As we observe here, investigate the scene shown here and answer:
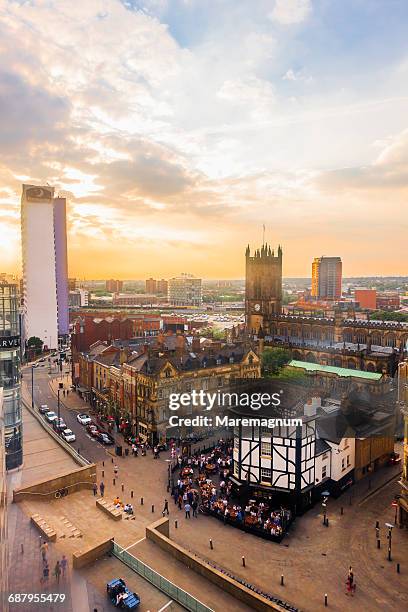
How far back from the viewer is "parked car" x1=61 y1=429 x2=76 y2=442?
44000mm

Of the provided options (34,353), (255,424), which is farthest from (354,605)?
(34,353)

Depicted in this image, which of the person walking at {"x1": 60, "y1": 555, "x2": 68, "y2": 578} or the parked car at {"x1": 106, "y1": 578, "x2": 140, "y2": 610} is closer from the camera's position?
the parked car at {"x1": 106, "y1": 578, "x2": 140, "y2": 610}

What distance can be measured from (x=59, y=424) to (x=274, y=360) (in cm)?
3542

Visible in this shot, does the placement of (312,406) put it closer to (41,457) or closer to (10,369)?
(41,457)

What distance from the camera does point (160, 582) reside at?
1948 cm

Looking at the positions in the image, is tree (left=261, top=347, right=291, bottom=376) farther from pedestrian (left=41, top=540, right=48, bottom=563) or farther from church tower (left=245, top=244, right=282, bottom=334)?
pedestrian (left=41, top=540, right=48, bottom=563)

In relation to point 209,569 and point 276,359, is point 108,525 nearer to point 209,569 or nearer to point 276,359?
point 209,569

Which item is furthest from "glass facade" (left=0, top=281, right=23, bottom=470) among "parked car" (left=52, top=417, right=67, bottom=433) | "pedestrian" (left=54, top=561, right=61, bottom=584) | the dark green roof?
the dark green roof

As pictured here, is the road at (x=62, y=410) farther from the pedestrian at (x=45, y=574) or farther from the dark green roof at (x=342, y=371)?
the dark green roof at (x=342, y=371)

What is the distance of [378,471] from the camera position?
37.2m

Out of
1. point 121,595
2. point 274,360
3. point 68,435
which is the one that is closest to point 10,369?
point 68,435

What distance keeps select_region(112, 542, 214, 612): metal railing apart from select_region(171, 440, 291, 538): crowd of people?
8.79 m

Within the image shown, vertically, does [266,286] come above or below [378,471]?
above

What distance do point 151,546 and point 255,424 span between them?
10.8m
